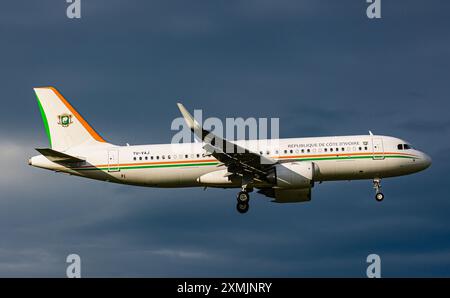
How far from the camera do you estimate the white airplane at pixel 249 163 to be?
67.1 metres

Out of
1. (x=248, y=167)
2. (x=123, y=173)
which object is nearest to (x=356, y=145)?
(x=248, y=167)

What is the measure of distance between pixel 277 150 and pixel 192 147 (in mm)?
6953

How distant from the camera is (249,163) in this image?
66.9 m

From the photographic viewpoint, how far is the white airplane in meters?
67.1

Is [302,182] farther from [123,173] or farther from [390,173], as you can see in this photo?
[123,173]

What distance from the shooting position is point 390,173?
2707 inches

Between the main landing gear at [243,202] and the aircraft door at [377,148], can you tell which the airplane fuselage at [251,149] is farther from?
the main landing gear at [243,202]

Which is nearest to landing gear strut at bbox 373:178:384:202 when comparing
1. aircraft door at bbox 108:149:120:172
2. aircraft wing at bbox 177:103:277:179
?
aircraft wing at bbox 177:103:277:179

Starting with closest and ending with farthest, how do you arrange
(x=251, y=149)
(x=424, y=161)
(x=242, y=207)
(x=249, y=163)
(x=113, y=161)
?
1. (x=249, y=163)
2. (x=242, y=207)
3. (x=251, y=149)
4. (x=424, y=161)
5. (x=113, y=161)

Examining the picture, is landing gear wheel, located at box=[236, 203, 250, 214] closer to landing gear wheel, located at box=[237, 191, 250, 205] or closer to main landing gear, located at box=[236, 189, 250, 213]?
main landing gear, located at box=[236, 189, 250, 213]

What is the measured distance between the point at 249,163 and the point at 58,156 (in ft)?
51.0

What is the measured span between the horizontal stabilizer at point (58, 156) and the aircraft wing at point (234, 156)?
37.5 feet

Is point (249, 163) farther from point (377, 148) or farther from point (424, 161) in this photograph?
point (424, 161)

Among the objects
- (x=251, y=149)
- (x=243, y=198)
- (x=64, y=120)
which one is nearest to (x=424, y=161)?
(x=251, y=149)
